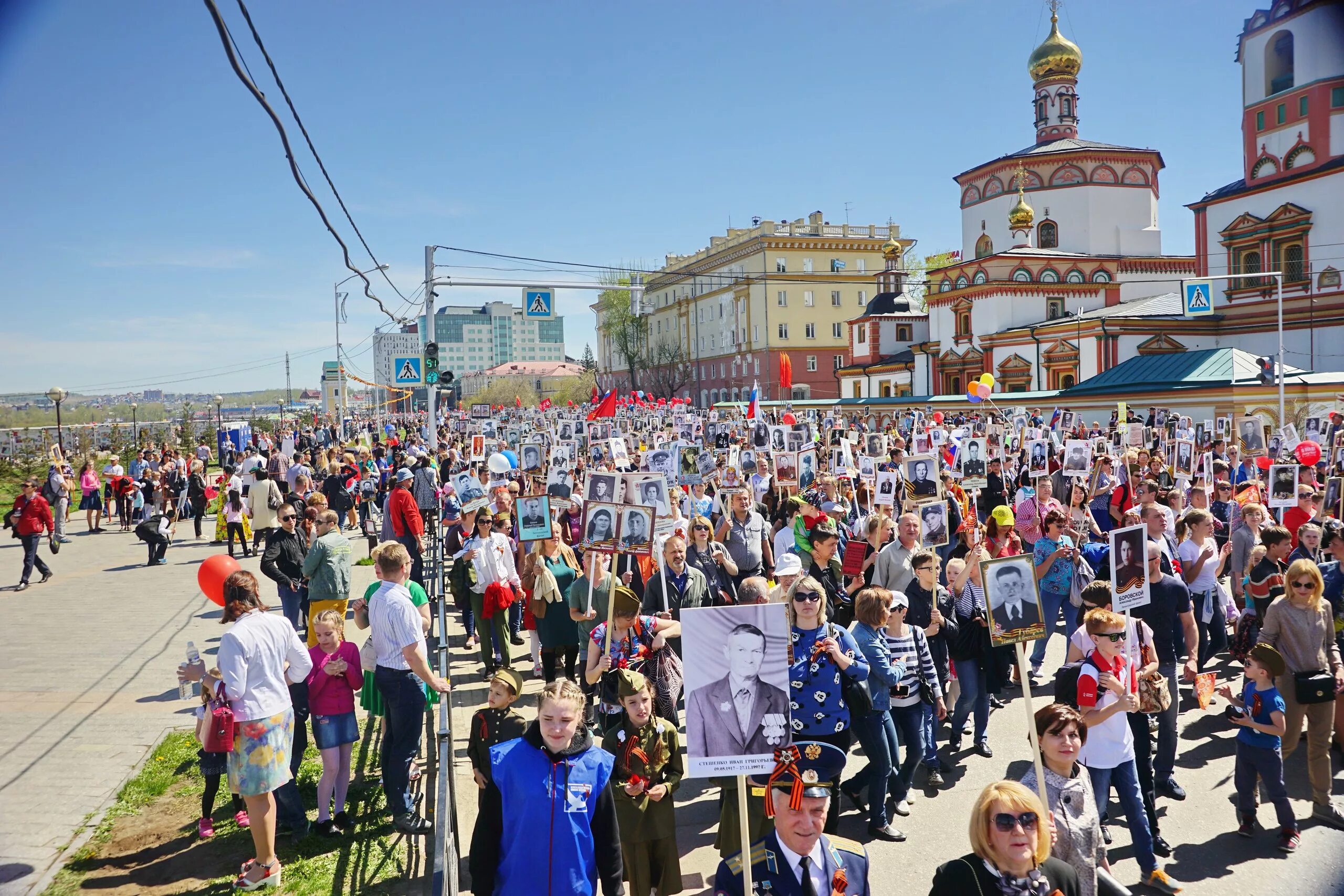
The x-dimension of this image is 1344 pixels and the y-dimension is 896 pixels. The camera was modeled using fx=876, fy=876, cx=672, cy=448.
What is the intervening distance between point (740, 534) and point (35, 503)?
11.8 m

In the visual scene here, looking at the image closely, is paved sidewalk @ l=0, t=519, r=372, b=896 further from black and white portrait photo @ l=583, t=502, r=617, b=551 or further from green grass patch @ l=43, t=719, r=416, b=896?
black and white portrait photo @ l=583, t=502, r=617, b=551

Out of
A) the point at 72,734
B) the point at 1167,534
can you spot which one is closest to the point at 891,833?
the point at 1167,534

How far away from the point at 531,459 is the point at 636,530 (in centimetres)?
A: 958

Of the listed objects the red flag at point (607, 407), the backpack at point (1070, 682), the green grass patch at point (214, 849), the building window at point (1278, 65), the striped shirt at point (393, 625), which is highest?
the building window at point (1278, 65)

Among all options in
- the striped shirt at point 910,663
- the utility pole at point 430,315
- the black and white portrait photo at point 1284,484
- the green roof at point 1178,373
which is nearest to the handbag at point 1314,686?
the striped shirt at point 910,663

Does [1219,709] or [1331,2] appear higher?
[1331,2]

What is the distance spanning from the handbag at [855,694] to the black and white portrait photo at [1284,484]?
7706 mm

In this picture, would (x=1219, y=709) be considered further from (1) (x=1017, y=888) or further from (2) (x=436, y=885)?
(2) (x=436, y=885)

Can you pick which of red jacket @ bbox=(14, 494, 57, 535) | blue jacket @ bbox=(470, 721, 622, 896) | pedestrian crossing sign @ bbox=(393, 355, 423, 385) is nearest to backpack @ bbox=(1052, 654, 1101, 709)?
blue jacket @ bbox=(470, 721, 622, 896)

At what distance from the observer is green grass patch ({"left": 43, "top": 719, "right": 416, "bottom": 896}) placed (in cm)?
539

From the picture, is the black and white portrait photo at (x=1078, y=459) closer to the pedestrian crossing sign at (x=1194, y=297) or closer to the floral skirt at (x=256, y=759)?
the floral skirt at (x=256, y=759)

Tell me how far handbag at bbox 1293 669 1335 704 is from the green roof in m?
26.9

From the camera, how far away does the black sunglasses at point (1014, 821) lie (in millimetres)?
3148

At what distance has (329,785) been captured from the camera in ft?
19.6
